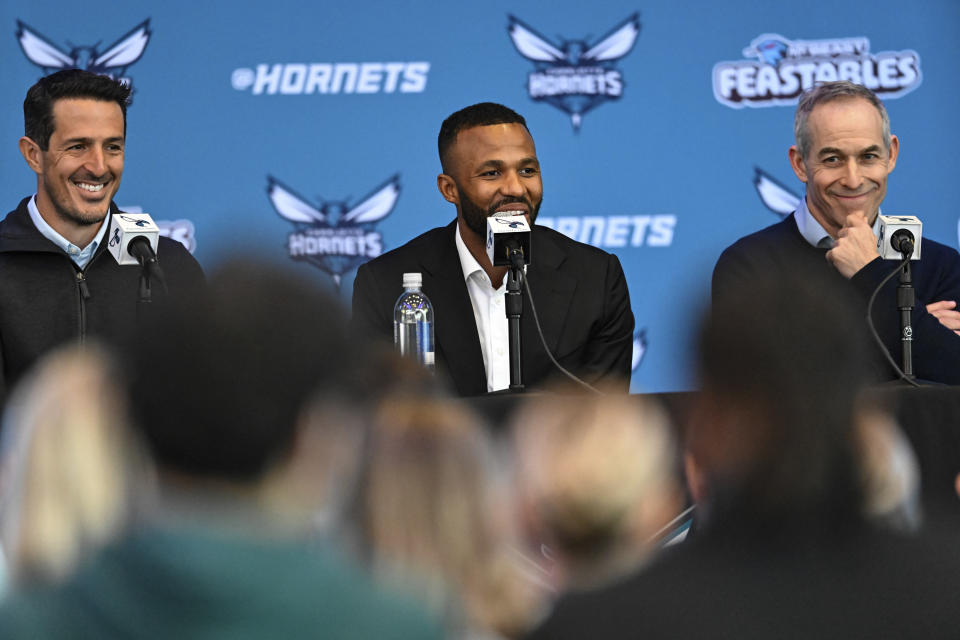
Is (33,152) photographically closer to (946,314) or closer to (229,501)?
(946,314)

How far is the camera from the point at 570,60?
4.35m

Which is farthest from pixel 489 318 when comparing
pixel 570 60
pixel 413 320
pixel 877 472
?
pixel 877 472

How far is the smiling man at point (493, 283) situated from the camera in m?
2.93

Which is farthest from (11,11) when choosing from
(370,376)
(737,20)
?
(370,376)

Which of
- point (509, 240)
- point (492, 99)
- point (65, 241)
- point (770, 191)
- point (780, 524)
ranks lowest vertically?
point (780, 524)

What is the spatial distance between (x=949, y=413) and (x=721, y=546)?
4.89 feet

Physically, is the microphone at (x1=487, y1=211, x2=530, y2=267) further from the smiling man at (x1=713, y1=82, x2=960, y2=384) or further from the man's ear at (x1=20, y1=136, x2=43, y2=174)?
the man's ear at (x1=20, y1=136, x2=43, y2=174)

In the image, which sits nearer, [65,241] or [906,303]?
[906,303]

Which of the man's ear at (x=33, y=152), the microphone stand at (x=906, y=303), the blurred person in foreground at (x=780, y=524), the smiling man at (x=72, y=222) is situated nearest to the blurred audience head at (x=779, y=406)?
the blurred person in foreground at (x=780, y=524)

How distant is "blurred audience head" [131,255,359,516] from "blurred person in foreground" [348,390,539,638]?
0.06 m

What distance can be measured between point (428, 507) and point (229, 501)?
0.14 metres

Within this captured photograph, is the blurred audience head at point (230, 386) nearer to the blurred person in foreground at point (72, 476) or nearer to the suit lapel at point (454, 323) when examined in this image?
the blurred person in foreground at point (72, 476)

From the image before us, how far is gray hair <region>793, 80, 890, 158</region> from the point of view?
306cm

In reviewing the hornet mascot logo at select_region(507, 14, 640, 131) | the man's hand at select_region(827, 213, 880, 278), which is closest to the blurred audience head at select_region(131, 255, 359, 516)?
the man's hand at select_region(827, 213, 880, 278)
